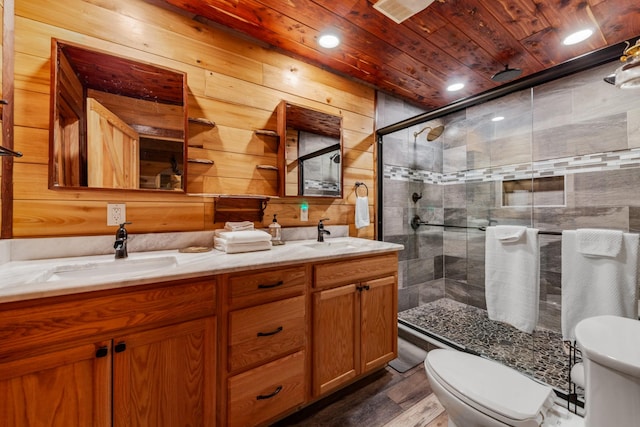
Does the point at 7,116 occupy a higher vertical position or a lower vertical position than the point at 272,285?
higher

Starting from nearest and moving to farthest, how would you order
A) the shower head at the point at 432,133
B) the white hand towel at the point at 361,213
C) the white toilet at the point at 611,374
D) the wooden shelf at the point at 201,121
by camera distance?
1. the white toilet at the point at 611,374
2. the wooden shelf at the point at 201,121
3. the white hand towel at the point at 361,213
4. the shower head at the point at 432,133

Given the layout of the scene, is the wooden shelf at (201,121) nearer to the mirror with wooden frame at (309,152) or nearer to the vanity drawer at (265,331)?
the mirror with wooden frame at (309,152)

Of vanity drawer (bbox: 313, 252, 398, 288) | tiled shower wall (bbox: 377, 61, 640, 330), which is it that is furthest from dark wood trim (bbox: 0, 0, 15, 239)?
tiled shower wall (bbox: 377, 61, 640, 330)

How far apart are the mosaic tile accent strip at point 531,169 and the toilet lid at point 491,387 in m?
1.77

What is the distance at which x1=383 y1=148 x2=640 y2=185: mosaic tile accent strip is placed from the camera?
1.91 metres

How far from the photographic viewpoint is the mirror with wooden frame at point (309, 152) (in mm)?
1924

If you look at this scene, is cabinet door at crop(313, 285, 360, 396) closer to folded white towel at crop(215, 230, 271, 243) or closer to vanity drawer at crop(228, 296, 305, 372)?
vanity drawer at crop(228, 296, 305, 372)

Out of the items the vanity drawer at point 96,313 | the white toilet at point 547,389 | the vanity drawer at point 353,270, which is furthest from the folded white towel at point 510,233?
the vanity drawer at point 96,313

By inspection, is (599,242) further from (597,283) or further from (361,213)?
(361,213)

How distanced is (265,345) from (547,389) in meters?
1.21

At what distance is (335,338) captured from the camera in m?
1.53

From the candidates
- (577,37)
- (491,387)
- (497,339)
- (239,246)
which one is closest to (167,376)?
(239,246)

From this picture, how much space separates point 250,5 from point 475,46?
5.28ft

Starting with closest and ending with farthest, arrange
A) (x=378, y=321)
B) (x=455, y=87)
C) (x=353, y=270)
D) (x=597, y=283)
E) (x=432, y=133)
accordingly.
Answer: (x=597, y=283) → (x=353, y=270) → (x=378, y=321) → (x=455, y=87) → (x=432, y=133)
